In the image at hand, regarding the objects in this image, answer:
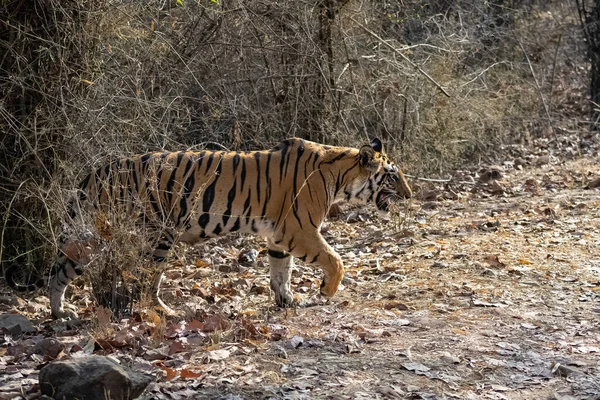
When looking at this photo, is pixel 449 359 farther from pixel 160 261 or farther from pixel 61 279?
pixel 61 279

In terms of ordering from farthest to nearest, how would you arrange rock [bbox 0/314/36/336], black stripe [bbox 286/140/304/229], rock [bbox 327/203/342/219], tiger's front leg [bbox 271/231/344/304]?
rock [bbox 327/203/342/219] → black stripe [bbox 286/140/304/229] → tiger's front leg [bbox 271/231/344/304] → rock [bbox 0/314/36/336]

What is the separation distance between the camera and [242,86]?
10.3 metres

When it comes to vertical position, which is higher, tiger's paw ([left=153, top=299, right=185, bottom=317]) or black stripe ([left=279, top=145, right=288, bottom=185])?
black stripe ([left=279, top=145, right=288, bottom=185])

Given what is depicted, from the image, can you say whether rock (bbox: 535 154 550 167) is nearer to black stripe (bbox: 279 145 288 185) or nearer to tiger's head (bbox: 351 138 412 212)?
tiger's head (bbox: 351 138 412 212)

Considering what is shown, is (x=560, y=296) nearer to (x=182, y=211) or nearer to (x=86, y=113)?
(x=182, y=211)

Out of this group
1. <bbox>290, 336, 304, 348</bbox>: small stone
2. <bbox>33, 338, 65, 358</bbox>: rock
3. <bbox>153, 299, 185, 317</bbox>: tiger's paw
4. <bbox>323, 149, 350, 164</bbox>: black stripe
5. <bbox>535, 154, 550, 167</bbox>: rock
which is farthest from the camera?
<bbox>535, 154, 550, 167</bbox>: rock

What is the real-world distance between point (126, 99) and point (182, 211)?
4.83 feet

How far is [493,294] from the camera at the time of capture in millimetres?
6715

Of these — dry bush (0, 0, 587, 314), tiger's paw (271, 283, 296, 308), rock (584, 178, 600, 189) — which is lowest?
tiger's paw (271, 283, 296, 308)

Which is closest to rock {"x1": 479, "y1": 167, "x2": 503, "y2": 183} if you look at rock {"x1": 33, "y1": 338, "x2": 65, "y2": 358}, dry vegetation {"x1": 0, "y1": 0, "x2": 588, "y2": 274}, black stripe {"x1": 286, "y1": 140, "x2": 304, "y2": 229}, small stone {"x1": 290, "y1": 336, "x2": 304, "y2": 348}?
dry vegetation {"x1": 0, "y1": 0, "x2": 588, "y2": 274}

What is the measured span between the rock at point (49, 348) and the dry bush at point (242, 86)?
0.87 metres

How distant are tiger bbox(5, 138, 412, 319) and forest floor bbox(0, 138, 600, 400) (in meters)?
0.34

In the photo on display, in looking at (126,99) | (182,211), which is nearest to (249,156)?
(182,211)

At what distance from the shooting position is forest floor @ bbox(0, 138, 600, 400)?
15.6 feet
